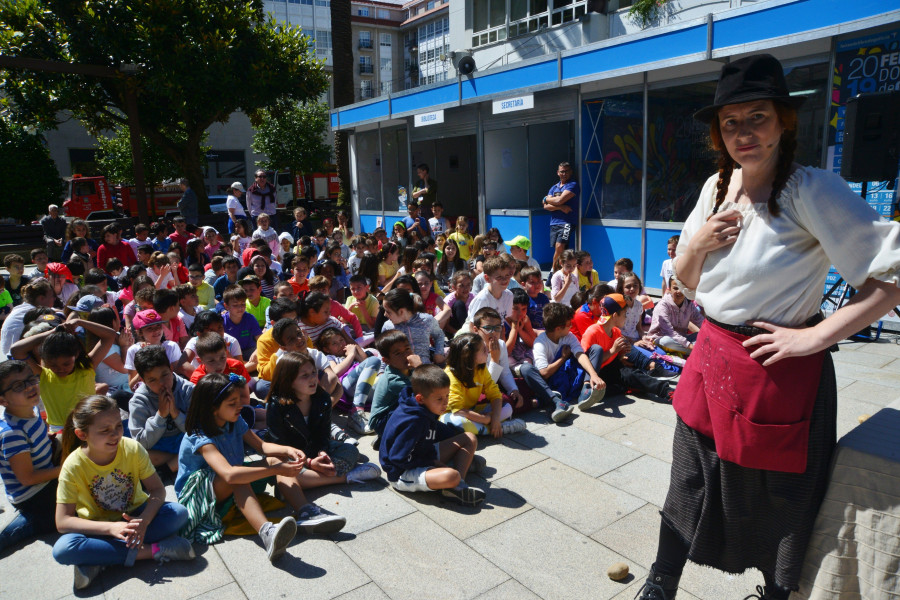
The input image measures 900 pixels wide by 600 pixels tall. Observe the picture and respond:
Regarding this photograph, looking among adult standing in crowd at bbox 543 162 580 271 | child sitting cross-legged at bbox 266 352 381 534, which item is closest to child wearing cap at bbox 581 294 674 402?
child sitting cross-legged at bbox 266 352 381 534

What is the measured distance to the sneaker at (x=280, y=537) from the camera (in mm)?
3312

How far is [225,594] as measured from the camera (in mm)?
3143

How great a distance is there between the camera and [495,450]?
481 cm

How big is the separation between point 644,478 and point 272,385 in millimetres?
2596

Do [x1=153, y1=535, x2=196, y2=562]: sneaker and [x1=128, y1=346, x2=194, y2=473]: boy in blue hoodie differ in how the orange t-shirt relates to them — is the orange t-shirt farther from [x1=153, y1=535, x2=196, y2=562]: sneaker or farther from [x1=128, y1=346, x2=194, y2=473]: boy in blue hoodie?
[x1=153, y1=535, x2=196, y2=562]: sneaker

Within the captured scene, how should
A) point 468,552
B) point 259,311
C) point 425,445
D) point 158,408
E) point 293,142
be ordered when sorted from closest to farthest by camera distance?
point 468,552
point 425,445
point 158,408
point 259,311
point 293,142

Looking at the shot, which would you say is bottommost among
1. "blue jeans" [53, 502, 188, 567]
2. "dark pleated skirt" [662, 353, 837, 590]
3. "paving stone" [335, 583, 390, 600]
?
"paving stone" [335, 583, 390, 600]

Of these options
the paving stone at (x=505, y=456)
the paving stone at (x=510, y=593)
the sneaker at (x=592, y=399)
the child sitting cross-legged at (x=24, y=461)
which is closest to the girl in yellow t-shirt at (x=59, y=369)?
the child sitting cross-legged at (x=24, y=461)

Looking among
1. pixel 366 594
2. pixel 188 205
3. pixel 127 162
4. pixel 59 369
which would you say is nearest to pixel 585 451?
pixel 366 594

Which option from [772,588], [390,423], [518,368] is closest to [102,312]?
[390,423]

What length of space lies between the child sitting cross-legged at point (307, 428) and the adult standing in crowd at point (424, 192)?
31.2 feet

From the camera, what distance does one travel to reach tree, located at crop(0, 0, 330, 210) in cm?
1634

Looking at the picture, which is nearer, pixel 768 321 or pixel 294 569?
pixel 768 321

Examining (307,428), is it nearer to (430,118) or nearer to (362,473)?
(362,473)
